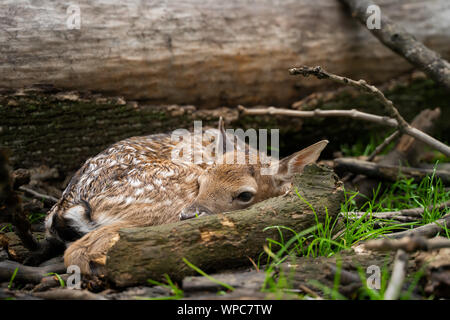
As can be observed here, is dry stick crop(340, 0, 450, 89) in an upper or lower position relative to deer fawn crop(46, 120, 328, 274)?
upper

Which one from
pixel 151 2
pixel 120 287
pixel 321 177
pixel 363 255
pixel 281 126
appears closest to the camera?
pixel 120 287

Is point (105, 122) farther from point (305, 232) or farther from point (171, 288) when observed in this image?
point (305, 232)

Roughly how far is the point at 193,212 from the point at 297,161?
1.05 metres

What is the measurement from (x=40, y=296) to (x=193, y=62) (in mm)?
2919

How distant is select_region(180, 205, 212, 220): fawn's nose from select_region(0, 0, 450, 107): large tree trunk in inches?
72.7

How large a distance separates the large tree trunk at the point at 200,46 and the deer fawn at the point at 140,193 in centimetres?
101

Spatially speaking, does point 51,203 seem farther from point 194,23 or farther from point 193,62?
point 194,23

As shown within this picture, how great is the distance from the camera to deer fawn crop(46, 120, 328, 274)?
3408 millimetres

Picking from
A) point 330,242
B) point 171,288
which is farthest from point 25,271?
point 330,242

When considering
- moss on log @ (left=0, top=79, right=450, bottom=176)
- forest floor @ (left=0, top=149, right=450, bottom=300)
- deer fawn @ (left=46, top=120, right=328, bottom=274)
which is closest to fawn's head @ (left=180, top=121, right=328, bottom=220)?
deer fawn @ (left=46, top=120, right=328, bottom=274)

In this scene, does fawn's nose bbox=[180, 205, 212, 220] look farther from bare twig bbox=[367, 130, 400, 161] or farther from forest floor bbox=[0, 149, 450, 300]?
bare twig bbox=[367, 130, 400, 161]

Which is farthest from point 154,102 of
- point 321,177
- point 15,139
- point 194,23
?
point 321,177

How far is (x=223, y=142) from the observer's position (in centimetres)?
447

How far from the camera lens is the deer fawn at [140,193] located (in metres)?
3.41
